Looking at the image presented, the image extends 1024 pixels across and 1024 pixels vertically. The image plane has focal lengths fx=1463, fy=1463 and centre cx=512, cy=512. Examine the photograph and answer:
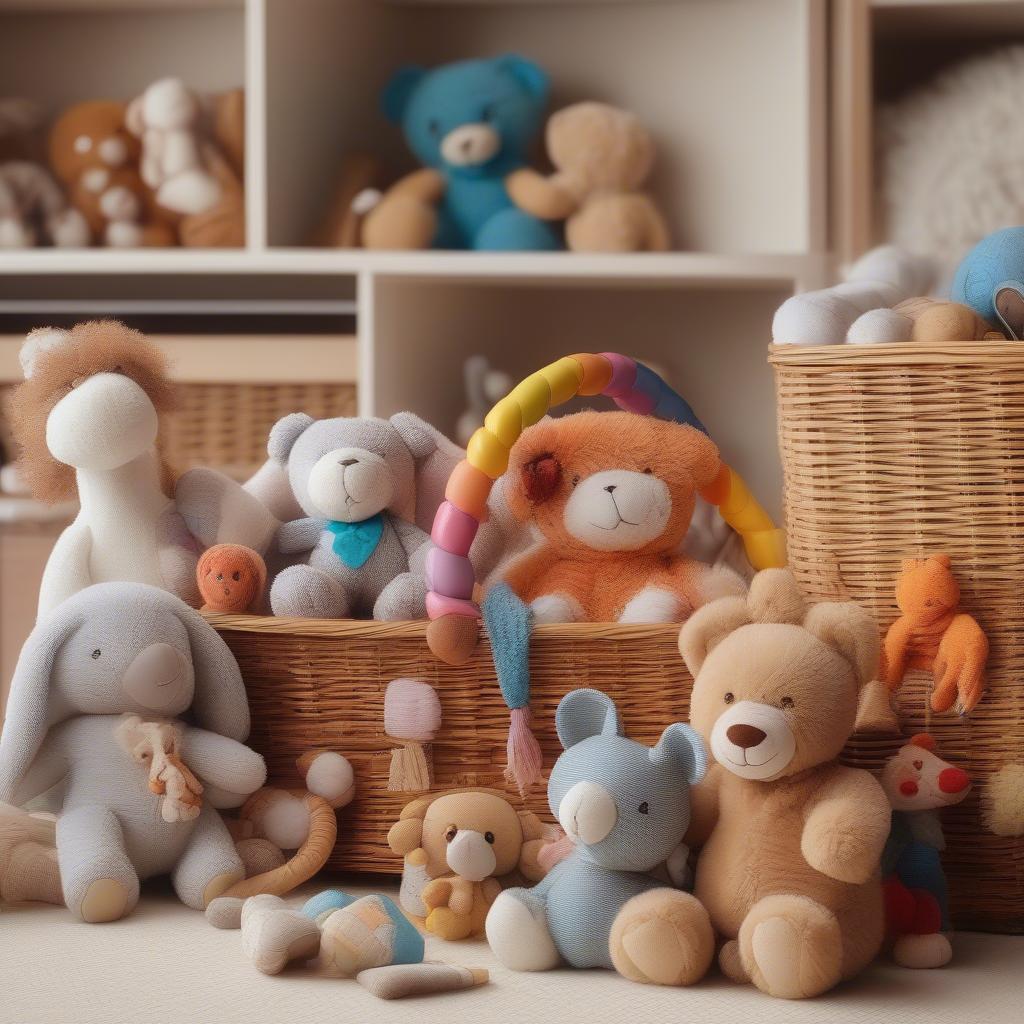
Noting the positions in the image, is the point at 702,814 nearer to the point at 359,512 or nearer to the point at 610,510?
the point at 610,510

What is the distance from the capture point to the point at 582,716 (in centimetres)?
83

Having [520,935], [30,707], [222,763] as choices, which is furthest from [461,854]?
[30,707]

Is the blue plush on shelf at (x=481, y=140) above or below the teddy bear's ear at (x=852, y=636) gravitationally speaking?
above

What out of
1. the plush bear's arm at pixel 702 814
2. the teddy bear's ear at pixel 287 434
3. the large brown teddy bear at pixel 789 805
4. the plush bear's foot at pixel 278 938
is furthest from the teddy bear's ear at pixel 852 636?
the teddy bear's ear at pixel 287 434

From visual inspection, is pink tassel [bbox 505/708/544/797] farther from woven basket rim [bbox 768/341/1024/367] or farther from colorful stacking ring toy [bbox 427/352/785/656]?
woven basket rim [bbox 768/341/1024/367]

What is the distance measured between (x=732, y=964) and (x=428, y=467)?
440 millimetres

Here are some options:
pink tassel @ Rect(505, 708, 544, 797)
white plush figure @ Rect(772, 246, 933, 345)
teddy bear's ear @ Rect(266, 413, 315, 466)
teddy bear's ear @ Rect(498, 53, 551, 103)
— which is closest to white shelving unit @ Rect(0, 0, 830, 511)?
teddy bear's ear @ Rect(498, 53, 551, 103)

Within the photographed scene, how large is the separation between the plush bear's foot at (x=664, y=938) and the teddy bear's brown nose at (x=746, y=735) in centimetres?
→ 9

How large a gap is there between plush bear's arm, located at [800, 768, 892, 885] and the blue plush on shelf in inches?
41.3

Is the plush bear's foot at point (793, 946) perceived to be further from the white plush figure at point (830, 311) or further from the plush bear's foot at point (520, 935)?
the white plush figure at point (830, 311)

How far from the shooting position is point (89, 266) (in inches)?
65.4

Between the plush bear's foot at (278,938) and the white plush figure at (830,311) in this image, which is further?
the white plush figure at (830,311)

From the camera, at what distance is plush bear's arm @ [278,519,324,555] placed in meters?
1.05

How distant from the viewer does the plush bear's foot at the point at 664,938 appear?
75 cm
